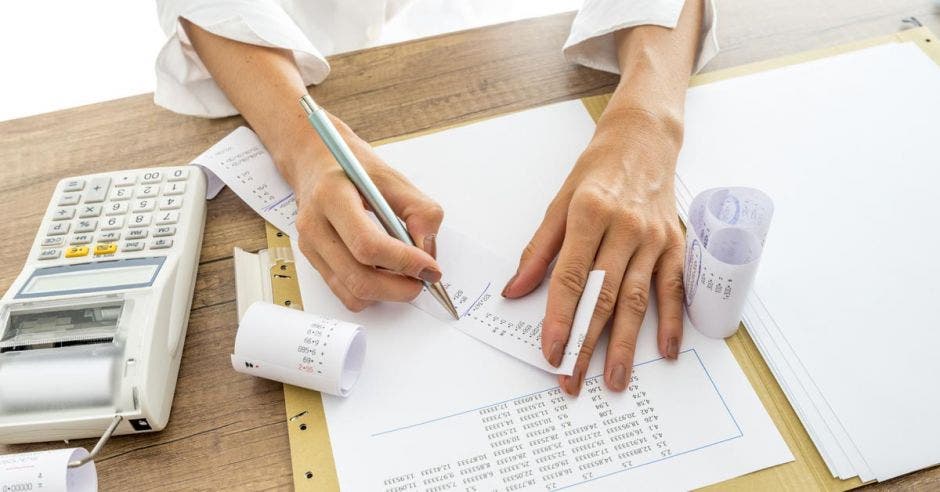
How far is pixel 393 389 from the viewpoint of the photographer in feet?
2.37

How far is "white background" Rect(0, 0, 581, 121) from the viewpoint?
6.95 feet

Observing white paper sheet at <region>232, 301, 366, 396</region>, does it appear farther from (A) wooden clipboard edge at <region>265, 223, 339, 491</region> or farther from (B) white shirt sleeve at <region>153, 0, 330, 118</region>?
(B) white shirt sleeve at <region>153, 0, 330, 118</region>

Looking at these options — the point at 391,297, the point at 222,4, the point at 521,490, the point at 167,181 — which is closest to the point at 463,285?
the point at 391,297

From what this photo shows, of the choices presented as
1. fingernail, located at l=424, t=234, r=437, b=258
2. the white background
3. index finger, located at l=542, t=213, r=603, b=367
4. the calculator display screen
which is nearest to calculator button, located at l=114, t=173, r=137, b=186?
the calculator display screen

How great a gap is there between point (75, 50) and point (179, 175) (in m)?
1.63

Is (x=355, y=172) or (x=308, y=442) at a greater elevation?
(x=355, y=172)

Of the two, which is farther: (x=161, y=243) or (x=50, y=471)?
(x=161, y=243)

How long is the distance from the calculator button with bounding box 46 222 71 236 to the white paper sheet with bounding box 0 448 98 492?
0.25 meters

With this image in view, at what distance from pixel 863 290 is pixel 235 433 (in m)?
0.58

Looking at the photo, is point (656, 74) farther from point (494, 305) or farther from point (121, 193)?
point (121, 193)

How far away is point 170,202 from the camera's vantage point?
854 mm

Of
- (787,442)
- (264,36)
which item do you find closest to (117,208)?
(264,36)

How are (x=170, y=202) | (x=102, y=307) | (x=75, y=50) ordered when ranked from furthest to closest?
1. (x=75, y=50)
2. (x=170, y=202)
3. (x=102, y=307)

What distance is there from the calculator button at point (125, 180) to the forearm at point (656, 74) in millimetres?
504
